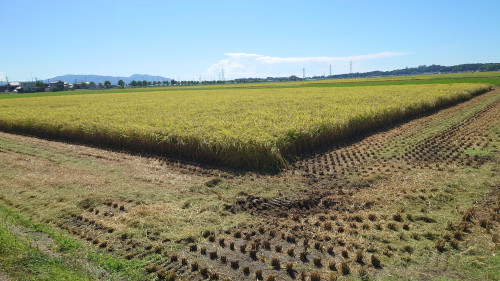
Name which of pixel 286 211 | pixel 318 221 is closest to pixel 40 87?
pixel 286 211

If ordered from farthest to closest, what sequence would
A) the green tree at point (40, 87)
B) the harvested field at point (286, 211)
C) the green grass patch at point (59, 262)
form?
1. the green tree at point (40, 87)
2. the harvested field at point (286, 211)
3. the green grass patch at point (59, 262)

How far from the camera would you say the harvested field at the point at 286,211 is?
4.20m

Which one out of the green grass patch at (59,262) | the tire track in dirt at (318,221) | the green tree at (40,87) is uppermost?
the green tree at (40,87)

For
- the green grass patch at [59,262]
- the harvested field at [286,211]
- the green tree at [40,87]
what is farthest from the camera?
the green tree at [40,87]

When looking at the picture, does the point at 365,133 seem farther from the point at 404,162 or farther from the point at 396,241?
the point at 396,241

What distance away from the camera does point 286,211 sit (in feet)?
20.2

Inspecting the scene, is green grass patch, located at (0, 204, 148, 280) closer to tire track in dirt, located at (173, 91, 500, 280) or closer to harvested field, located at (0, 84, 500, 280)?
harvested field, located at (0, 84, 500, 280)

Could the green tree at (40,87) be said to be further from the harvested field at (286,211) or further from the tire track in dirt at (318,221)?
the tire track in dirt at (318,221)

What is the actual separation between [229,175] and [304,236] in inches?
139

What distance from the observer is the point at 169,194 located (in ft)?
22.8

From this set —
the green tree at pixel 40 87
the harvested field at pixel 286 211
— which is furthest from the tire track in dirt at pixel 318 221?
the green tree at pixel 40 87

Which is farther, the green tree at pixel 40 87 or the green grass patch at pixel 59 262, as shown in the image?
the green tree at pixel 40 87

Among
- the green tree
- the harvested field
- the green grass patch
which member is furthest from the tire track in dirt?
the green tree

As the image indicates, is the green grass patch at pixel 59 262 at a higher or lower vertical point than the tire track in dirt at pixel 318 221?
higher
